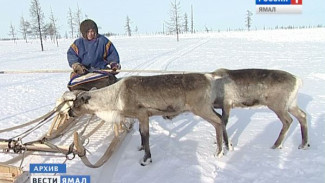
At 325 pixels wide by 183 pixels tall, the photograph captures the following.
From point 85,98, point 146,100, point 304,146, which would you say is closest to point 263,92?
point 304,146

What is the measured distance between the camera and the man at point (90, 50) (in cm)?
575

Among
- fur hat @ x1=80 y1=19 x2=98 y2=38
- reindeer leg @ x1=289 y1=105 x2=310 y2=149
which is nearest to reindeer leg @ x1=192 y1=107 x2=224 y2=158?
reindeer leg @ x1=289 y1=105 x2=310 y2=149

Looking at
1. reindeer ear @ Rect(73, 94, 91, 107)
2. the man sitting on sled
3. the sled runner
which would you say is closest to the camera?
the sled runner

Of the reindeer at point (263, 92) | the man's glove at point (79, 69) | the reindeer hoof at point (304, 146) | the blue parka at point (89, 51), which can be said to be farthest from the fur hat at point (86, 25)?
the reindeer hoof at point (304, 146)

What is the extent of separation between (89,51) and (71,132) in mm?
1604

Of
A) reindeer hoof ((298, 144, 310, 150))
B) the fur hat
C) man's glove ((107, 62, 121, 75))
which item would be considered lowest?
reindeer hoof ((298, 144, 310, 150))

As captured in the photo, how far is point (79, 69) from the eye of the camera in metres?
5.56

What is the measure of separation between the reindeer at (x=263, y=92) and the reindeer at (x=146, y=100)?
426 mm

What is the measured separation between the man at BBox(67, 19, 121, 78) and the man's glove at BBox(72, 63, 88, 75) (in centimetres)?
9

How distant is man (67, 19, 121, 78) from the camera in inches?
227

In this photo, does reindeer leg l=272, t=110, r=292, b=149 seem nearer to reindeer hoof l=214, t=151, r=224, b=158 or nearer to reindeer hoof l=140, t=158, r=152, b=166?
reindeer hoof l=214, t=151, r=224, b=158

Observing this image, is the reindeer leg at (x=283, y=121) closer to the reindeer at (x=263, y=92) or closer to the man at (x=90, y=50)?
the reindeer at (x=263, y=92)

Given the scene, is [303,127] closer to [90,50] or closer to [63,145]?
[63,145]

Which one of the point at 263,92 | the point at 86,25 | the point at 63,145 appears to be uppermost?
the point at 86,25
